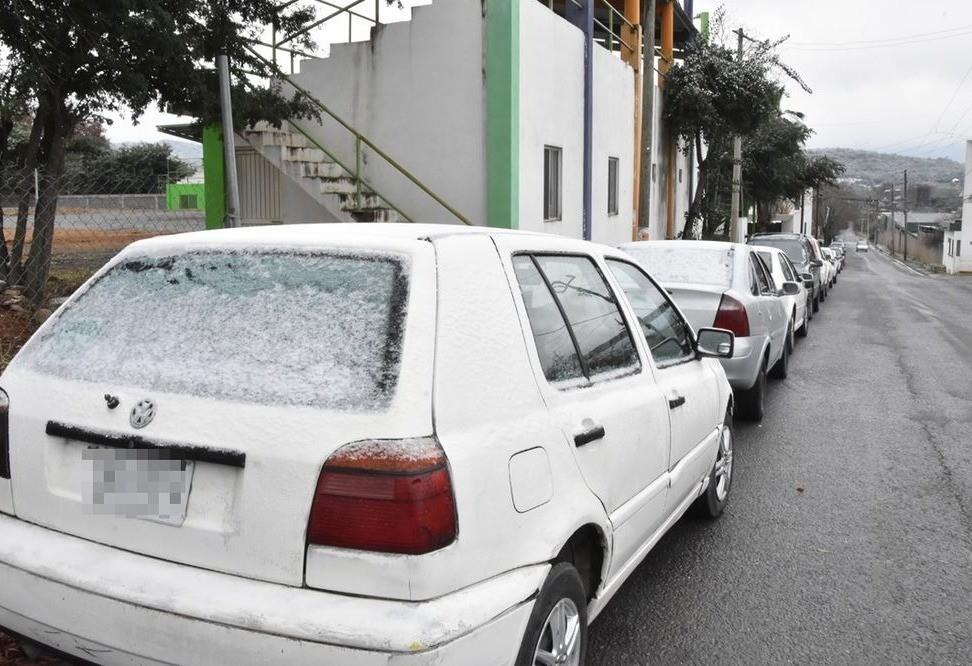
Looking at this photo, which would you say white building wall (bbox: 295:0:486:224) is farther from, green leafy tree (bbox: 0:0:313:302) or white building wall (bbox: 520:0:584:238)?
green leafy tree (bbox: 0:0:313:302)

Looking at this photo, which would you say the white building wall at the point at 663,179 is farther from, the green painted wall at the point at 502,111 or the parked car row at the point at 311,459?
the parked car row at the point at 311,459

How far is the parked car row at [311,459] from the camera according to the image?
90.5 inches

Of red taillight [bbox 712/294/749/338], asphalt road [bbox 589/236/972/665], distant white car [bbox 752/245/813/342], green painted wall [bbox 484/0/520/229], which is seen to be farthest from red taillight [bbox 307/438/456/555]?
green painted wall [bbox 484/0/520/229]

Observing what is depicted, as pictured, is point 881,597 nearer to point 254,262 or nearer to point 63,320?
point 254,262

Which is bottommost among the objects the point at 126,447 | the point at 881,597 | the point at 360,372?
the point at 881,597

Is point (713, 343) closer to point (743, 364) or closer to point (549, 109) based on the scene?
point (743, 364)

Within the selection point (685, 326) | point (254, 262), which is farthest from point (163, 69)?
point (254, 262)

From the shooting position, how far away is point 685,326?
480 centimetres

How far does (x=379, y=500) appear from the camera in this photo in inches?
90.5

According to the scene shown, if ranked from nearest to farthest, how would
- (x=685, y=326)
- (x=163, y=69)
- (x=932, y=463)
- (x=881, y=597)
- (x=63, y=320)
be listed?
(x=63, y=320)
(x=881, y=597)
(x=685, y=326)
(x=932, y=463)
(x=163, y=69)

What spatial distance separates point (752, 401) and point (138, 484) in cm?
654

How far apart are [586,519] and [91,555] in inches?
58.0

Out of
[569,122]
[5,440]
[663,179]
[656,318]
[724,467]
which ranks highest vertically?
[569,122]

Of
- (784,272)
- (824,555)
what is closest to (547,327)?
(824,555)
